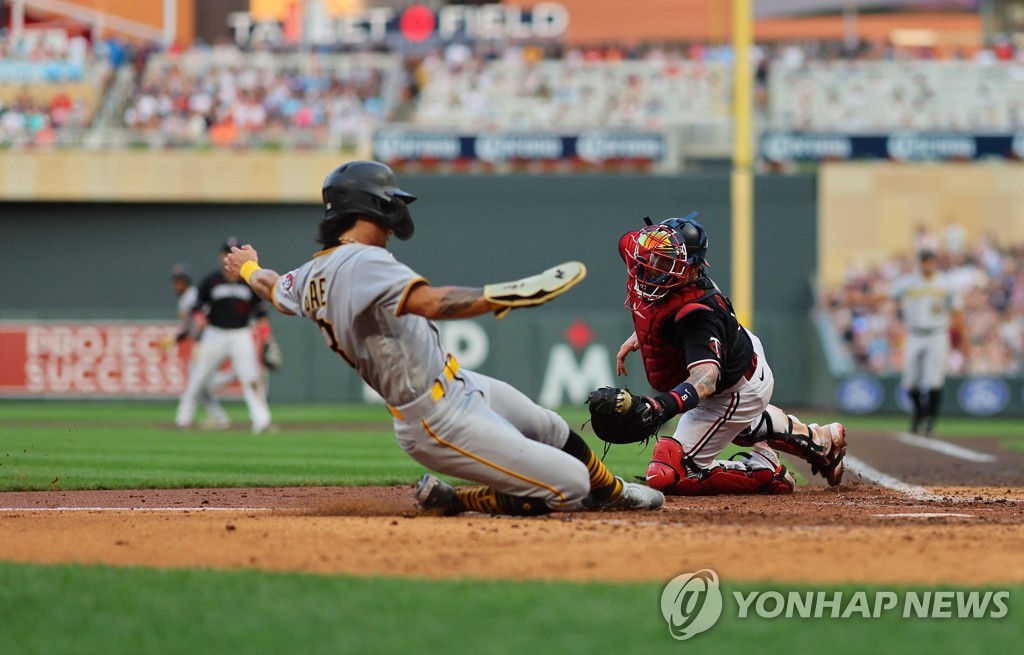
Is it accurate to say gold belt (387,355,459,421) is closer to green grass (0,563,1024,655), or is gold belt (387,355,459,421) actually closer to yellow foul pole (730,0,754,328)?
green grass (0,563,1024,655)

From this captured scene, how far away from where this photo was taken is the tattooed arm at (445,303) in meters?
5.46

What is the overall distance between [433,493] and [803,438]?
9.02 feet

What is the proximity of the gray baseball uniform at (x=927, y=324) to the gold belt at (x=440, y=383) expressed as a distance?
11.1 m

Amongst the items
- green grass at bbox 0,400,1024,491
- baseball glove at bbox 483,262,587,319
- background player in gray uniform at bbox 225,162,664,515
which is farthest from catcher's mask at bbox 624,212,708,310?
baseball glove at bbox 483,262,587,319

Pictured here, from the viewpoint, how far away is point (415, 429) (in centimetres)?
596

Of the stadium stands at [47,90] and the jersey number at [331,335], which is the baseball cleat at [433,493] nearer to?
the jersey number at [331,335]

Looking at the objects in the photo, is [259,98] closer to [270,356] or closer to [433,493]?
[270,356]

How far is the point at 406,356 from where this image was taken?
5.89 metres

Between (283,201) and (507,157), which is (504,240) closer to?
(507,157)

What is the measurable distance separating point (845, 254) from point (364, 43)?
41.8 feet

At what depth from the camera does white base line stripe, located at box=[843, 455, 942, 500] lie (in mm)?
8102

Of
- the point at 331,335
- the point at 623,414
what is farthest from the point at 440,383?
the point at 623,414

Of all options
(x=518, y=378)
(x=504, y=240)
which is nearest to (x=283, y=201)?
(x=504, y=240)

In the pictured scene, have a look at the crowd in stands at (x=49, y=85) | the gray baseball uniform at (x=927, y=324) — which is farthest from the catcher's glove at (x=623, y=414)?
the crowd in stands at (x=49, y=85)
